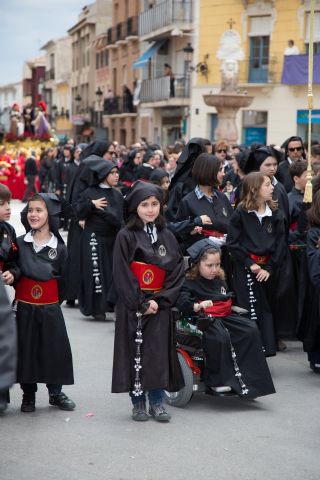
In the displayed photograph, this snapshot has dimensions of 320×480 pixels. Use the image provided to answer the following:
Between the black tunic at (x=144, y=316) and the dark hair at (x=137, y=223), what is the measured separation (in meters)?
0.04

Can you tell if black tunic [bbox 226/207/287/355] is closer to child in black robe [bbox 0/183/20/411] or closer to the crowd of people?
the crowd of people

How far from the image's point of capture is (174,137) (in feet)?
152

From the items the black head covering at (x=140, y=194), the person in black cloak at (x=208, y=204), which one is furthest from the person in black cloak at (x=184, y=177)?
the black head covering at (x=140, y=194)

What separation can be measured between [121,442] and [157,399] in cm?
67

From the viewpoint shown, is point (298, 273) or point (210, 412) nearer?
point (210, 412)

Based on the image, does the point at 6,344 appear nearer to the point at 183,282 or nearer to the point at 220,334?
the point at 183,282

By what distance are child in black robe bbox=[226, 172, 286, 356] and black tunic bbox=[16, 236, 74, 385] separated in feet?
6.54

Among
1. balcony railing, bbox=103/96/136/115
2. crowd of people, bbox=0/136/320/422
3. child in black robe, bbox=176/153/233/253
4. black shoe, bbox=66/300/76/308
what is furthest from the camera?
balcony railing, bbox=103/96/136/115

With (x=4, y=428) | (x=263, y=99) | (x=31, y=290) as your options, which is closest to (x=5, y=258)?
(x=31, y=290)

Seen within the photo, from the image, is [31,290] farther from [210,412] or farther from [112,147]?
[112,147]

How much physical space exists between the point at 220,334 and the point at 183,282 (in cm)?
51

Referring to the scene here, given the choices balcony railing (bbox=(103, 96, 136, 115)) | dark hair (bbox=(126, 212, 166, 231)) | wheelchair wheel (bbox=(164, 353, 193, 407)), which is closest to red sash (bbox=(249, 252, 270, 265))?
wheelchair wheel (bbox=(164, 353, 193, 407))

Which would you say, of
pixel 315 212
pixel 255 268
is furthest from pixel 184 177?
pixel 315 212

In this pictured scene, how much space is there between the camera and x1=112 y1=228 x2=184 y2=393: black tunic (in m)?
6.79
